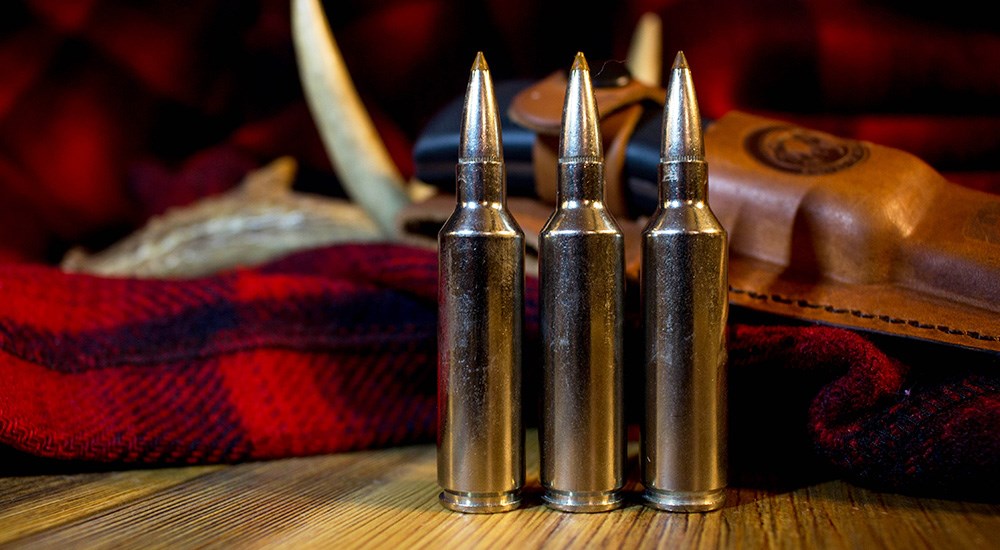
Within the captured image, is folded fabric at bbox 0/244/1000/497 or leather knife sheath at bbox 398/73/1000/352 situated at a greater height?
leather knife sheath at bbox 398/73/1000/352

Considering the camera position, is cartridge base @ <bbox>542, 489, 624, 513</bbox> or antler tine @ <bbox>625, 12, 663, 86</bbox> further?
antler tine @ <bbox>625, 12, 663, 86</bbox>

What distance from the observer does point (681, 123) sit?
0.76 metres

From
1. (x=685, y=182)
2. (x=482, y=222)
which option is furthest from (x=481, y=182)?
(x=685, y=182)

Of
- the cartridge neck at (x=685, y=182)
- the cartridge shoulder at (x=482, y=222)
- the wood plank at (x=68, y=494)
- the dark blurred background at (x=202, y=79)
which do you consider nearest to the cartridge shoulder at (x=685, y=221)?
the cartridge neck at (x=685, y=182)

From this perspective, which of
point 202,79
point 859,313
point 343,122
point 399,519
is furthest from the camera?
point 202,79

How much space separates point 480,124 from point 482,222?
0.29ft

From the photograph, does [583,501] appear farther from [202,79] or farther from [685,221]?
[202,79]

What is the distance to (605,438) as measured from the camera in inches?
28.7

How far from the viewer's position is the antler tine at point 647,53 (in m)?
1.56

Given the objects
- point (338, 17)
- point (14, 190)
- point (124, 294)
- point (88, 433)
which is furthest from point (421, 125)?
point (88, 433)

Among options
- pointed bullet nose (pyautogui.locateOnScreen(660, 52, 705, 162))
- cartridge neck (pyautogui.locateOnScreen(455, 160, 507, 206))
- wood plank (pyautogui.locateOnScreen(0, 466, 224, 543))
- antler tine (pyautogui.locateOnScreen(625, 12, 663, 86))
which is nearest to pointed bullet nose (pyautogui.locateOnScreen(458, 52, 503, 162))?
cartridge neck (pyautogui.locateOnScreen(455, 160, 507, 206))

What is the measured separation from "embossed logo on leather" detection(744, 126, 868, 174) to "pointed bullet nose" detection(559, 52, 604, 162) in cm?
30

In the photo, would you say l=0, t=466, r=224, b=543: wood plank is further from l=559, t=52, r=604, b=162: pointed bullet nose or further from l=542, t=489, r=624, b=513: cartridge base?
l=559, t=52, r=604, b=162: pointed bullet nose

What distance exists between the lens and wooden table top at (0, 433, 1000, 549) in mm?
659
